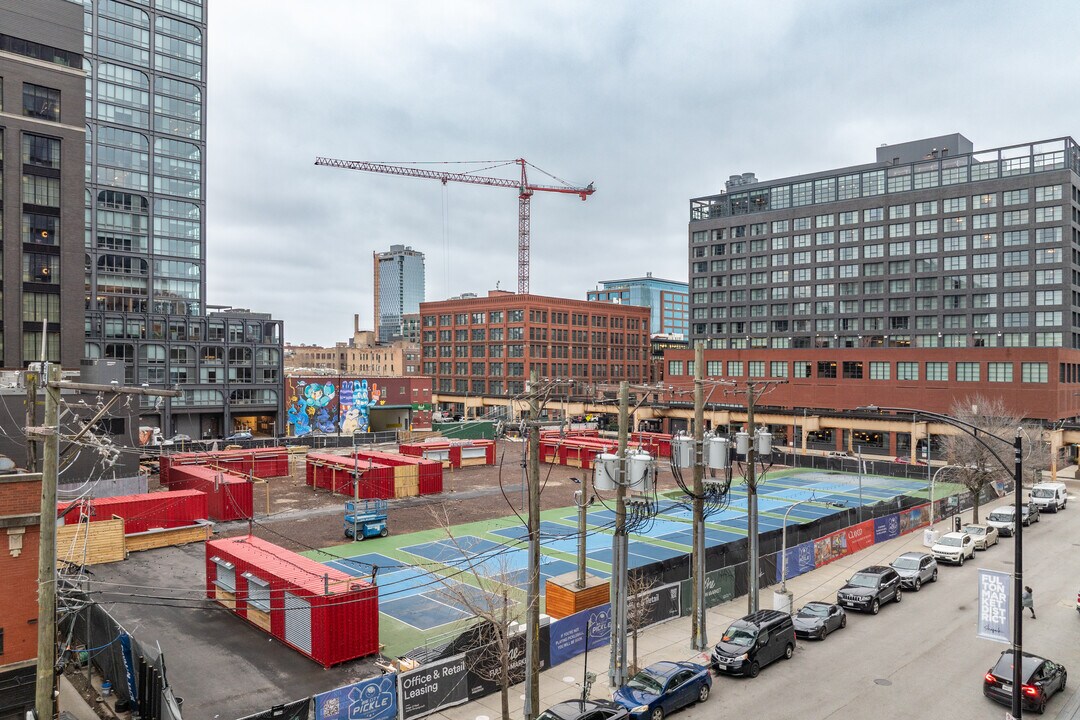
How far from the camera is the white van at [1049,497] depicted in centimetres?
5228

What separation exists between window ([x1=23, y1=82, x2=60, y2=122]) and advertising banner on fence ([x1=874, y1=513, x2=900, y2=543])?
62197mm

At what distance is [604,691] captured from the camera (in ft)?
71.2

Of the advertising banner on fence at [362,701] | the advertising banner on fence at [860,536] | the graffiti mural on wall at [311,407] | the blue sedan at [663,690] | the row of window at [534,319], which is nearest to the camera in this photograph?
the advertising banner on fence at [362,701]

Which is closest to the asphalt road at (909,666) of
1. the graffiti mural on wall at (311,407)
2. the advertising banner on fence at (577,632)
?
the advertising banner on fence at (577,632)

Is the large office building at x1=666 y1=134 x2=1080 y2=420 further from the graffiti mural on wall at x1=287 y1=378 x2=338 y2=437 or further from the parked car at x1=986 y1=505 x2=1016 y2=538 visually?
the graffiti mural on wall at x1=287 y1=378 x2=338 y2=437

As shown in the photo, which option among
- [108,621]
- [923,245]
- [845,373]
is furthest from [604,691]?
[923,245]

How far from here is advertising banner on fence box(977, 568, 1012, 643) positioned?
1784 cm

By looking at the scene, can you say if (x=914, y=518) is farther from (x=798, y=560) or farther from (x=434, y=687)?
(x=434, y=687)

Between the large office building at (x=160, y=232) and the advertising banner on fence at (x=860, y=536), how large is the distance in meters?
79.6

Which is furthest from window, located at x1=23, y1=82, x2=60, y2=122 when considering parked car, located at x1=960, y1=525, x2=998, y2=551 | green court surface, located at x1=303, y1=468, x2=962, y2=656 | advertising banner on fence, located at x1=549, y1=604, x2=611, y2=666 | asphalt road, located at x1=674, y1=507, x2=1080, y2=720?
parked car, located at x1=960, y1=525, x2=998, y2=551

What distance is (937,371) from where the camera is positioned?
87.6 m

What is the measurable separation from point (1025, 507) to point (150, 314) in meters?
94.3

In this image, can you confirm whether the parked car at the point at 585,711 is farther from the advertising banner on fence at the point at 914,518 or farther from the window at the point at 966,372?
the window at the point at 966,372

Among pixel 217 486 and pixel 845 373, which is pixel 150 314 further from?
pixel 845 373
